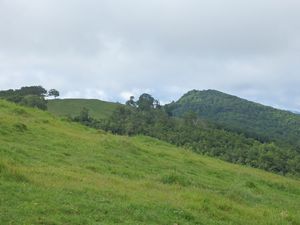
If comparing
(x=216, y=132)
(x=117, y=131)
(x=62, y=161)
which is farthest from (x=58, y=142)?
(x=216, y=132)

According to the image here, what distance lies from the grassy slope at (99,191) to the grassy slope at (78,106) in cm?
10406

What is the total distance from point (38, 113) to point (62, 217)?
35411 millimetres

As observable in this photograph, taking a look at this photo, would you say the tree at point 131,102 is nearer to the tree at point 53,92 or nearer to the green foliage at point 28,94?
the tree at point 53,92

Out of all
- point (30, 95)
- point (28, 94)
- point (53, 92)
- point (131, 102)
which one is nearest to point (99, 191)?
point (30, 95)

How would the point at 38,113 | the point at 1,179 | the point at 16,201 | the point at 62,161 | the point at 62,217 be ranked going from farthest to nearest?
the point at 38,113
the point at 62,161
the point at 1,179
the point at 16,201
the point at 62,217

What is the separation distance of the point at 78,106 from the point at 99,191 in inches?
5193

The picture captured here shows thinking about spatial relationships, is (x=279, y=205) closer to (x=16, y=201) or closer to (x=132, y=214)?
(x=132, y=214)

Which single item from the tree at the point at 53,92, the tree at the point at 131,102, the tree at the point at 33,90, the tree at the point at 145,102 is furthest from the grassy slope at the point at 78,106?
the tree at the point at 33,90

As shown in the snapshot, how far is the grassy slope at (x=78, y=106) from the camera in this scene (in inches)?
5413

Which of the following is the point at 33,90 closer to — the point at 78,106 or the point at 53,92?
the point at 53,92

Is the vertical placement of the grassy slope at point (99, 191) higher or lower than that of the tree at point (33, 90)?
lower

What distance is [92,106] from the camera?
484ft

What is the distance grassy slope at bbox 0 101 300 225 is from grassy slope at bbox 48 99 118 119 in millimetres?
104065

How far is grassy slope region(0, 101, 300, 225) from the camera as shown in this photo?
13.9 m
